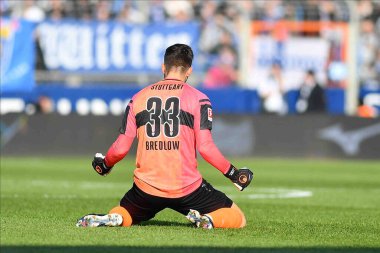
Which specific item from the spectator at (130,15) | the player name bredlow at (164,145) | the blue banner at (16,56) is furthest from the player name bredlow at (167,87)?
the spectator at (130,15)

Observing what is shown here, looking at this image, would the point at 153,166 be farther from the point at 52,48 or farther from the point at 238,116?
the point at 52,48

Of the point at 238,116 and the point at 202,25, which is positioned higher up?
the point at 202,25

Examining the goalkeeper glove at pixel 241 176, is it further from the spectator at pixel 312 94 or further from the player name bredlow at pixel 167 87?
the spectator at pixel 312 94

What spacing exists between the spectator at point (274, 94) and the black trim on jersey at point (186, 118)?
683 inches

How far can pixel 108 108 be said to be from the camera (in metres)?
26.5

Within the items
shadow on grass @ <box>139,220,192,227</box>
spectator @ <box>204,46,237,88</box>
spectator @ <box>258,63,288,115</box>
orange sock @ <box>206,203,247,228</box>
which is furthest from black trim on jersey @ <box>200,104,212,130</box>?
spectator @ <box>204,46,237,88</box>

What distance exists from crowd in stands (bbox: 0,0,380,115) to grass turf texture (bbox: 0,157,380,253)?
4.86m

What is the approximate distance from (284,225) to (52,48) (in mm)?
16863

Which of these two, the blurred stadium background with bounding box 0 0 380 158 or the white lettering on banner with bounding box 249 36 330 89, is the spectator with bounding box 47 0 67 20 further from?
the white lettering on banner with bounding box 249 36 330 89

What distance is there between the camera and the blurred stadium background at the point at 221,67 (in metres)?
24.8

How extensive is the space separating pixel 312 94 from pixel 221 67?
2.86 meters

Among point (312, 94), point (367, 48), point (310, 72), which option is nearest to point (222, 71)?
point (310, 72)

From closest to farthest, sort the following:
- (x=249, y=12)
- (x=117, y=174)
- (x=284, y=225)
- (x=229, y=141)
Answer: (x=284, y=225) → (x=117, y=174) → (x=229, y=141) → (x=249, y=12)

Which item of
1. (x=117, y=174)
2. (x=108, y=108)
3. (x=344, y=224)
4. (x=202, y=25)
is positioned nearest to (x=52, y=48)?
(x=108, y=108)
